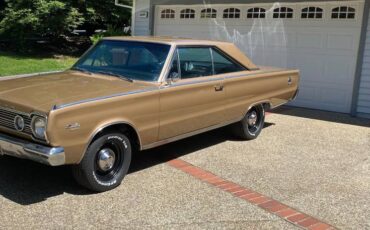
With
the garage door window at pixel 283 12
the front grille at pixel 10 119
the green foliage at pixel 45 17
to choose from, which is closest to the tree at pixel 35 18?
the green foliage at pixel 45 17

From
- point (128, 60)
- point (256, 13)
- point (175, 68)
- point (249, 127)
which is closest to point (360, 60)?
point (256, 13)

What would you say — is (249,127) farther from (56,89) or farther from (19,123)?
(19,123)

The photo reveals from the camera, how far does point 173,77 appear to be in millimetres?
5855

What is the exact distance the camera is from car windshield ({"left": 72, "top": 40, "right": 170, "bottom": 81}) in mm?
5824

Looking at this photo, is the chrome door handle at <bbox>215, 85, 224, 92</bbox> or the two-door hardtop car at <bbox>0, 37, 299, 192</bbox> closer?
the two-door hardtop car at <bbox>0, 37, 299, 192</bbox>

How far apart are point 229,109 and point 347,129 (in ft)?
9.88

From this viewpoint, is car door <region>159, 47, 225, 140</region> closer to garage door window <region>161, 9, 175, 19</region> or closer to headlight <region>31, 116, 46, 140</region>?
headlight <region>31, 116, 46, 140</region>

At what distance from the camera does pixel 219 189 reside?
17.6 feet

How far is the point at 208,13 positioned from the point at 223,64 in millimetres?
5806

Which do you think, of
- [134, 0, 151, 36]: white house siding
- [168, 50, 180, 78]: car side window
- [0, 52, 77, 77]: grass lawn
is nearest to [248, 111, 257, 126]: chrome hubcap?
[168, 50, 180, 78]: car side window

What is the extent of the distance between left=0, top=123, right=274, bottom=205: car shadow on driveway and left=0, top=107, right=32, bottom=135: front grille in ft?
2.21

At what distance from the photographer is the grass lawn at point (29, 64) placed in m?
15.1

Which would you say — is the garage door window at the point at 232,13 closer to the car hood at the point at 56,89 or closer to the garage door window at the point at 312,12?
the garage door window at the point at 312,12

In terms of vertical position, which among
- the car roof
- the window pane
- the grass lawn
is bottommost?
the grass lawn
